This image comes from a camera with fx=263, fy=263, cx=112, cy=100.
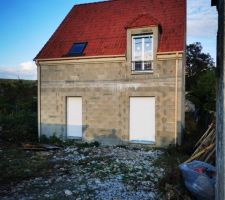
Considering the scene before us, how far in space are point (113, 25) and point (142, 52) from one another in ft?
9.45

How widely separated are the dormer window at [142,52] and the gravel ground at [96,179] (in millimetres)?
4199

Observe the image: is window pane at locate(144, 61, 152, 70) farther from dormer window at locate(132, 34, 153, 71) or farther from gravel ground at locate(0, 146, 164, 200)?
gravel ground at locate(0, 146, 164, 200)

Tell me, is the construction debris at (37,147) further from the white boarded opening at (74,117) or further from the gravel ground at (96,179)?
the white boarded opening at (74,117)

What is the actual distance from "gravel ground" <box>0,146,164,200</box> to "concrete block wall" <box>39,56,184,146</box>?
187 cm

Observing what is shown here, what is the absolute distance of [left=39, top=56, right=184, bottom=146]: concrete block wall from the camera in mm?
12469

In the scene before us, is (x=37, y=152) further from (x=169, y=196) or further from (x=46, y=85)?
(x=169, y=196)

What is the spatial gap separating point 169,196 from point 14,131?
11.5 meters

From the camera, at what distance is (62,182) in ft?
25.6

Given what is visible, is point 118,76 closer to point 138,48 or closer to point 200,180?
point 138,48

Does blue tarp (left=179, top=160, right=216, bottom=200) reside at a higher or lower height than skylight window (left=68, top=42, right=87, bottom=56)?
lower

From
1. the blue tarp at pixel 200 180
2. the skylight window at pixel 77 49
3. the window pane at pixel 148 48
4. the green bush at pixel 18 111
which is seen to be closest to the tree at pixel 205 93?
the window pane at pixel 148 48

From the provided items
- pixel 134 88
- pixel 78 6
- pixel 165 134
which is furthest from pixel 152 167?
pixel 78 6

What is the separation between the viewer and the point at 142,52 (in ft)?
43.0

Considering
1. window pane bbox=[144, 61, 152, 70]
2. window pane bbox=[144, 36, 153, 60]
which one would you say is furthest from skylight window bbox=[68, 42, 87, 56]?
window pane bbox=[144, 61, 152, 70]
